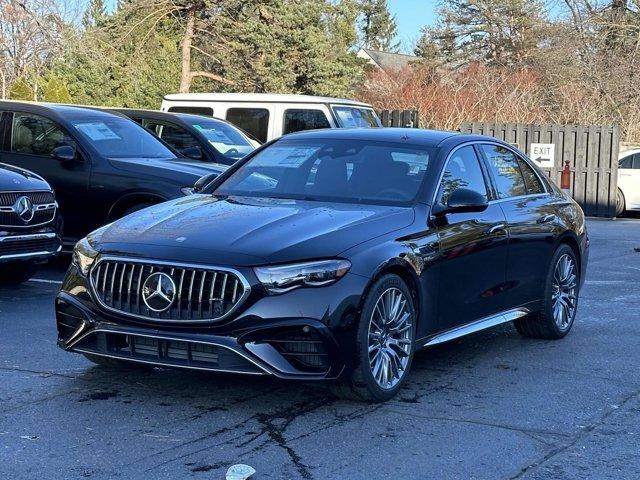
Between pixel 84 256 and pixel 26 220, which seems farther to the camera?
pixel 26 220

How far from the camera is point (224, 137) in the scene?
1396 cm

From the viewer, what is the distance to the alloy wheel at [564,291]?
311 inches

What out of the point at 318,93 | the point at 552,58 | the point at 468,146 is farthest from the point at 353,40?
the point at 468,146

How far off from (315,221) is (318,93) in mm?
36791

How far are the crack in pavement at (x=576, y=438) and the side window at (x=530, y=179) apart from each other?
6.71 ft

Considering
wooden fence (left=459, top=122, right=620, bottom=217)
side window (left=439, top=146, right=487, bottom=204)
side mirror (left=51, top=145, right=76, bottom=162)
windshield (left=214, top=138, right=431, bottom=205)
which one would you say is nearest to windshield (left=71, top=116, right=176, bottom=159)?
side mirror (left=51, top=145, right=76, bottom=162)

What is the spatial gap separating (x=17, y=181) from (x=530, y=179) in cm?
447

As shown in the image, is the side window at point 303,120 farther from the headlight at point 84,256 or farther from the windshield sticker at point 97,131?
the headlight at point 84,256

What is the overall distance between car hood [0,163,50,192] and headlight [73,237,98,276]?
129 inches

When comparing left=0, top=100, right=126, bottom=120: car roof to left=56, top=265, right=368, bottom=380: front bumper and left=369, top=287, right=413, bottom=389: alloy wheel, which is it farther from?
left=369, top=287, right=413, bottom=389: alloy wheel

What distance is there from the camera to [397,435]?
5.25 meters

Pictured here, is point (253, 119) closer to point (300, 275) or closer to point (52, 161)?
point (52, 161)

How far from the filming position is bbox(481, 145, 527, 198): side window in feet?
24.3

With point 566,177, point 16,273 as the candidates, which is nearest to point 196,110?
point 566,177
